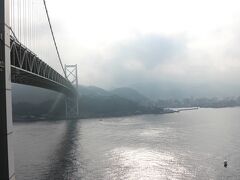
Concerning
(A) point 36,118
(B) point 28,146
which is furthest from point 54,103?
(B) point 28,146

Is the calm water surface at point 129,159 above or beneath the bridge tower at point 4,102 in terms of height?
beneath

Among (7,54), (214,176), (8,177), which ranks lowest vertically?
(214,176)

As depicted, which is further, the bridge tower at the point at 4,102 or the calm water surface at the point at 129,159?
the calm water surface at the point at 129,159

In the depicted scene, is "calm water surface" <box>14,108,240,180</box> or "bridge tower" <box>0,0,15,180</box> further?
"calm water surface" <box>14,108,240,180</box>

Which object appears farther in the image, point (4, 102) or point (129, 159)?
point (129, 159)

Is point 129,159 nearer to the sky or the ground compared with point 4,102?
nearer to the ground

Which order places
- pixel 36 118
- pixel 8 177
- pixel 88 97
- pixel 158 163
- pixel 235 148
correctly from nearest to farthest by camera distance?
pixel 8 177 → pixel 158 163 → pixel 235 148 → pixel 36 118 → pixel 88 97

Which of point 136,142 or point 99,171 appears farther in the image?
point 136,142

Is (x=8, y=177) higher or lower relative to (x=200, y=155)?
higher

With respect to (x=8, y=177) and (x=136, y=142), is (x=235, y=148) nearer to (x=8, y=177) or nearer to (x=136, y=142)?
(x=136, y=142)

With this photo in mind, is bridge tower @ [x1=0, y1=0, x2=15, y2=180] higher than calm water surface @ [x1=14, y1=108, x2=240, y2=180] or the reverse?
higher

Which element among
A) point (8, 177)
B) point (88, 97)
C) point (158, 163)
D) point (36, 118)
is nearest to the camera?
point (8, 177)
